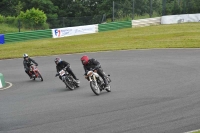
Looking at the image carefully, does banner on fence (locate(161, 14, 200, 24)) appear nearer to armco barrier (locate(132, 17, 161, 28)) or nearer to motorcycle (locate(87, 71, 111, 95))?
armco barrier (locate(132, 17, 161, 28))

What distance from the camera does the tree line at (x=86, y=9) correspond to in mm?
53494

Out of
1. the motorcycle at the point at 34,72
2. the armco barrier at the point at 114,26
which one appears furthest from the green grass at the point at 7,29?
the motorcycle at the point at 34,72

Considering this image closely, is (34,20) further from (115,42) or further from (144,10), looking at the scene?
(115,42)

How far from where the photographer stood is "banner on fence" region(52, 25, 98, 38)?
157ft

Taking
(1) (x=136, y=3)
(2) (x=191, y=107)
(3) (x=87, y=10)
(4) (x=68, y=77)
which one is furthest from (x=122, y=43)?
(3) (x=87, y=10)

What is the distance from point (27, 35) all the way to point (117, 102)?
110ft

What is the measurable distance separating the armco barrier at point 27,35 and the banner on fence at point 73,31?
0.89 m

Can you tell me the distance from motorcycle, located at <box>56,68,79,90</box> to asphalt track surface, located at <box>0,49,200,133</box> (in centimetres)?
32

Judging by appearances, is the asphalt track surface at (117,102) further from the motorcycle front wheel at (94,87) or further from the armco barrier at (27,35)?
the armco barrier at (27,35)

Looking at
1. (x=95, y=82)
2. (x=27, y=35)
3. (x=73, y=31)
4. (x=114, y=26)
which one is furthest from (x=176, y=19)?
(x=95, y=82)

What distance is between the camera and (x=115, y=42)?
1590 inches

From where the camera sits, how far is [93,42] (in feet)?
136

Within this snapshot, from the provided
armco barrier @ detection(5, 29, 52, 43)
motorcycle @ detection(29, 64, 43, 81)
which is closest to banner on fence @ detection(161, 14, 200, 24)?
armco barrier @ detection(5, 29, 52, 43)

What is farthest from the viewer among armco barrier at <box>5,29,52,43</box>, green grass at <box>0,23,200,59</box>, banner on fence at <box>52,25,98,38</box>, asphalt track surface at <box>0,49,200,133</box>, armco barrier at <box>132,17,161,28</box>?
armco barrier at <box>132,17,161,28</box>
